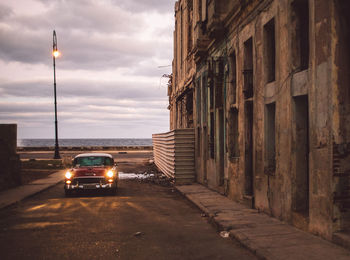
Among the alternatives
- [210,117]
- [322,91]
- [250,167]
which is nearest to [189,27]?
[210,117]

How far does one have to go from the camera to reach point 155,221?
10422 millimetres

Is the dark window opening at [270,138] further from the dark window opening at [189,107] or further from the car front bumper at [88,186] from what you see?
the dark window opening at [189,107]

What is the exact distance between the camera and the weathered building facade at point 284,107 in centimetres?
743

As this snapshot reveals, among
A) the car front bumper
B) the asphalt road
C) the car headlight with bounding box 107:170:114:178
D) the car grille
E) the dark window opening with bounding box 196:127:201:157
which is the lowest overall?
A: the asphalt road

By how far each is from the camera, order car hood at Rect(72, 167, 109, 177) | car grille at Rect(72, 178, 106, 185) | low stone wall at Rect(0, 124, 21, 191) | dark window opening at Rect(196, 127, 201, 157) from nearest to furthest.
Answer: car grille at Rect(72, 178, 106, 185) → car hood at Rect(72, 167, 109, 177) → low stone wall at Rect(0, 124, 21, 191) → dark window opening at Rect(196, 127, 201, 157)

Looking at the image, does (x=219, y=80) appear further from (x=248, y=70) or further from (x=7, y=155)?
(x=7, y=155)

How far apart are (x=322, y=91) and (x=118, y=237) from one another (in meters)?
4.94

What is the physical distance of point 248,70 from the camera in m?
12.5

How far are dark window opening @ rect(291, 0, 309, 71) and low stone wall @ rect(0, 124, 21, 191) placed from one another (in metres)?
13.7

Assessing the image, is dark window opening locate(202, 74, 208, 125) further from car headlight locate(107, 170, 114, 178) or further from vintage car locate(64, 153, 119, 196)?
car headlight locate(107, 170, 114, 178)

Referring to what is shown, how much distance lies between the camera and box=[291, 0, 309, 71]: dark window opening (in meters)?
9.24

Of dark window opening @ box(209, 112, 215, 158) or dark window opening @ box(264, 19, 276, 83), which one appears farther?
dark window opening @ box(209, 112, 215, 158)

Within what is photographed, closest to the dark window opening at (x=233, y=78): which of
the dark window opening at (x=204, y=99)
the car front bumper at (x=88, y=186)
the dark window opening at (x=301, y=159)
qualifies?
the dark window opening at (x=204, y=99)

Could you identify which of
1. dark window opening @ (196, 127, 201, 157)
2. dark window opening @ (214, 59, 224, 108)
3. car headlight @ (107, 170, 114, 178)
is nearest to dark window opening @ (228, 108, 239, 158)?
dark window opening @ (214, 59, 224, 108)
